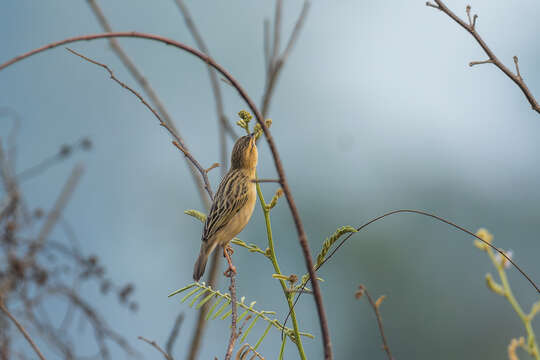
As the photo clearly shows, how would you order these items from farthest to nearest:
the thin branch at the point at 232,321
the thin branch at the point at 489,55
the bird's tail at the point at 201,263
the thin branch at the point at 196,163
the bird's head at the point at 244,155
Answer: the bird's head at the point at 244,155, the bird's tail at the point at 201,263, the thin branch at the point at 196,163, the thin branch at the point at 489,55, the thin branch at the point at 232,321

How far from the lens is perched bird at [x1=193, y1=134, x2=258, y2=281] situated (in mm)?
1504

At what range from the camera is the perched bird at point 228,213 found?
1.50 metres

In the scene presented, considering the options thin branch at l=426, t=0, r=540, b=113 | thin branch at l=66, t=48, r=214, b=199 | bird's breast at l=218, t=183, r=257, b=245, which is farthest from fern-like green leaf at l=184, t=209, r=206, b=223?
thin branch at l=426, t=0, r=540, b=113

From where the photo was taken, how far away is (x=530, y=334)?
1.21m

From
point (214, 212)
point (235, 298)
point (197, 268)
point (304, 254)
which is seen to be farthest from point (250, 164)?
point (304, 254)

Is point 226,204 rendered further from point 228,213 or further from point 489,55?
point 489,55

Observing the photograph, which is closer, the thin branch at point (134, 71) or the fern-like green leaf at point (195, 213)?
the fern-like green leaf at point (195, 213)

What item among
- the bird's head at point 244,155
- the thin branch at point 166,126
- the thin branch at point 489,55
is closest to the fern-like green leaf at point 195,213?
the thin branch at point 166,126

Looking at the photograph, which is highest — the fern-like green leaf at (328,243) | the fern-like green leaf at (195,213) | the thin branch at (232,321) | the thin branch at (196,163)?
the thin branch at (196,163)

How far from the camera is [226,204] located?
61.0 inches

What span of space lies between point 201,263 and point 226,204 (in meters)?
0.18

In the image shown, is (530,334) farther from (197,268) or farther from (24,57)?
(24,57)

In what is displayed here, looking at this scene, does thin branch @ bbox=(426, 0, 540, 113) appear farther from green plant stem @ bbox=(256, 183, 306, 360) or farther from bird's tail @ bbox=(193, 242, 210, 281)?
bird's tail @ bbox=(193, 242, 210, 281)

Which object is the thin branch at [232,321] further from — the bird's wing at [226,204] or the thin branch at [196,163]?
the bird's wing at [226,204]
